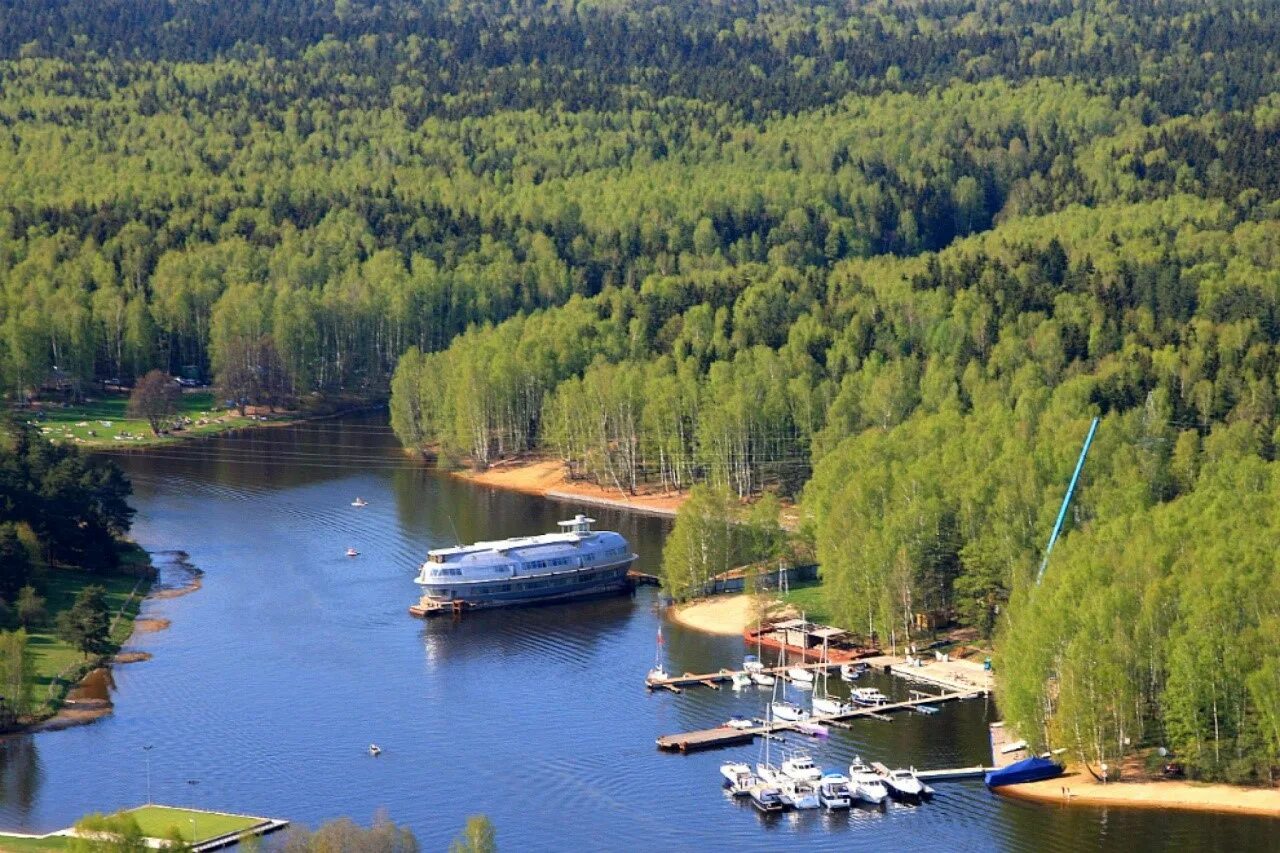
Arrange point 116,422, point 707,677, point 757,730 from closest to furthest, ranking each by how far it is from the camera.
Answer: point 757,730 < point 707,677 < point 116,422

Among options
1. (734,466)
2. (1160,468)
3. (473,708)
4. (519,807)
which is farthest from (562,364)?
(519,807)

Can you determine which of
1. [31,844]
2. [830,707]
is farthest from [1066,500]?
[31,844]

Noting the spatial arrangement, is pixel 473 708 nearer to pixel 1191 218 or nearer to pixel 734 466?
pixel 734 466

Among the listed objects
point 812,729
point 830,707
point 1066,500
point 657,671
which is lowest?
point 812,729

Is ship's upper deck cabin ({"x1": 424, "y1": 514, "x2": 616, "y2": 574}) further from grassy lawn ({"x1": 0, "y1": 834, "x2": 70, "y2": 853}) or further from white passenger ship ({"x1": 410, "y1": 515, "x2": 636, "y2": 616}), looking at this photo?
grassy lawn ({"x1": 0, "y1": 834, "x2": 70, "y2": 853})

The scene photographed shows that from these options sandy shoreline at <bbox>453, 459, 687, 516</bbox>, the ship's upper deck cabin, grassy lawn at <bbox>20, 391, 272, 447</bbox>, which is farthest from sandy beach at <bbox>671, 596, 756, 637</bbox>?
grassy lawn at <bbox>20, 391, 272, 447</bbox>

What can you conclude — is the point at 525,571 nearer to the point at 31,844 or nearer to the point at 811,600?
the point at 811,600
